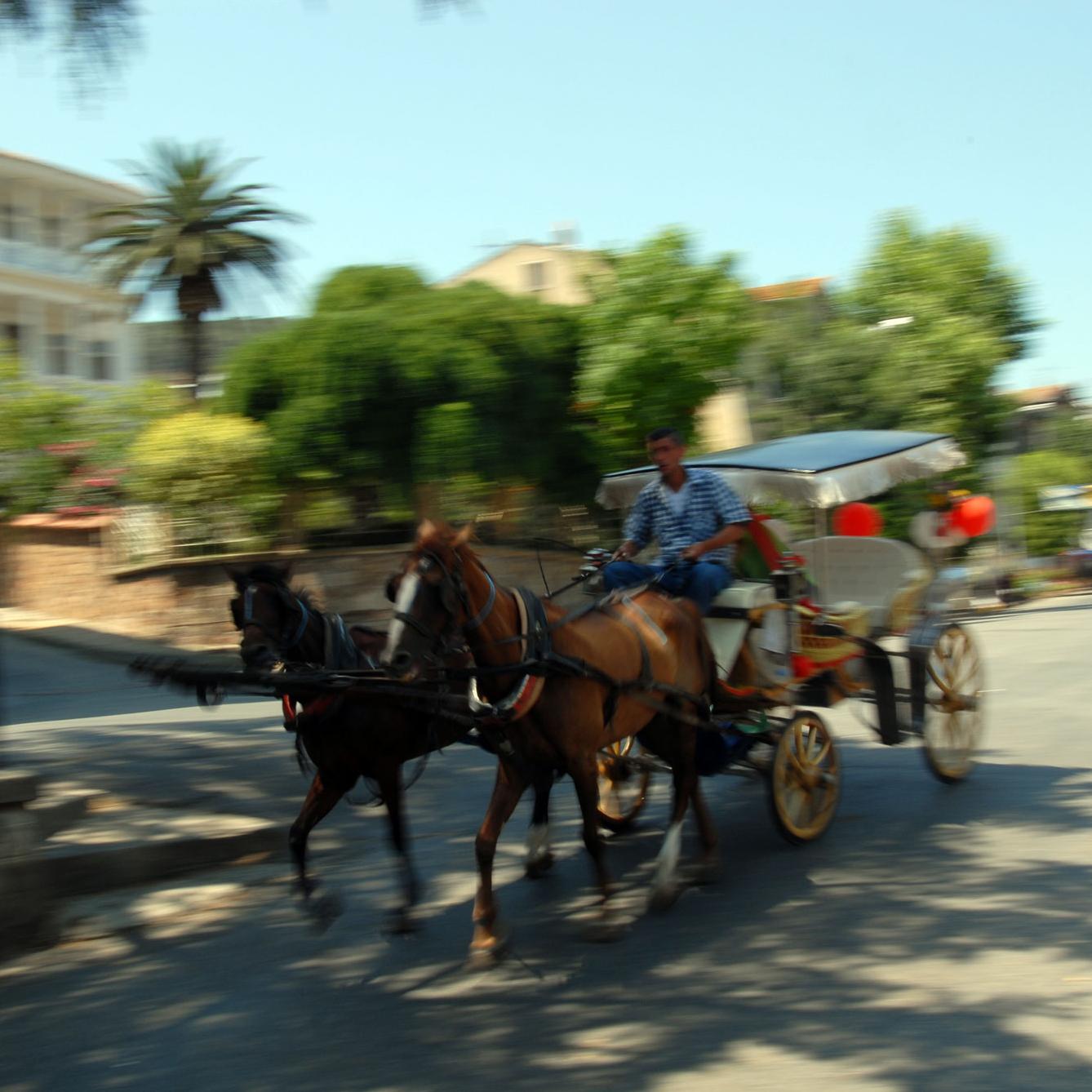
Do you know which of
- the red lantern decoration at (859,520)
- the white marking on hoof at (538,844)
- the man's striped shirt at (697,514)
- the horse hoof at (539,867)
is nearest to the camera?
the white marking on hoof at (538,844)

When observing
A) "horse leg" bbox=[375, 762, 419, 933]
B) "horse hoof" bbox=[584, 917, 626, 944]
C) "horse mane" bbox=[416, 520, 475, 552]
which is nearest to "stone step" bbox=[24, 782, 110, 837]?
"horse leg" bbox=[375, 762, 419, 933]

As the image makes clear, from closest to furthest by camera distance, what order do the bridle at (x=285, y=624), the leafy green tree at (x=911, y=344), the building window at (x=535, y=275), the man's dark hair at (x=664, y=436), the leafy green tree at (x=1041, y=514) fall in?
1. the bridle at (x=285, y=624)
2. the man's dark hair at (x=664, y=436)
3. the leafy green tree at (x=911, y=344)
4. the building window at (x=535, y=275)
5. the leafy green tree at (x=1041, y=514)

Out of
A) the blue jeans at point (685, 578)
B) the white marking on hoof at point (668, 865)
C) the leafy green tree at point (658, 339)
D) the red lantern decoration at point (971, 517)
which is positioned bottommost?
the white marking on hoof at point (668, 865)

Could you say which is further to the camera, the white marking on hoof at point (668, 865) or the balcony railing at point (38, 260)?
the balcony railing at point (38, 260)

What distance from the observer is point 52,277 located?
1380 inches

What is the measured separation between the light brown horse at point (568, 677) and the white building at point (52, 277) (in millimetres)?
29350

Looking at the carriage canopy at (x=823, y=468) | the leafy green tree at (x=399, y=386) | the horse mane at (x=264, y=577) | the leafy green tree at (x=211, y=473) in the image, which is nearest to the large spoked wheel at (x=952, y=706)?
the carriage canopy at (x=823, y=468)

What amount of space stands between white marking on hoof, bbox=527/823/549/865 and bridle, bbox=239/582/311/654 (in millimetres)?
1701

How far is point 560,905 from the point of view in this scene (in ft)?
21.1

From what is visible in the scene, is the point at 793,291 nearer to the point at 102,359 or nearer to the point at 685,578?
the point at 102,359

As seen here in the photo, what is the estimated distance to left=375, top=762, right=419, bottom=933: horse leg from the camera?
6.08 meters

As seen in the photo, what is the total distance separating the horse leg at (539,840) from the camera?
21.7 ft

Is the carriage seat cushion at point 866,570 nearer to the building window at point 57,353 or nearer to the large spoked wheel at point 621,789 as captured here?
the large spoked wheel at point 621,789

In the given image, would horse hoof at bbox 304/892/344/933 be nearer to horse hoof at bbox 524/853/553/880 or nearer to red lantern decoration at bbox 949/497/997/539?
horse hoof at bbox 524/853/553/880
